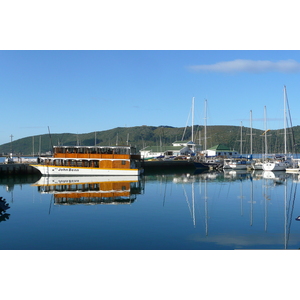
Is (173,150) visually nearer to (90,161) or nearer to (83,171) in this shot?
(90,161)

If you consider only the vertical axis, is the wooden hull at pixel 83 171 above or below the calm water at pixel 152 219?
above

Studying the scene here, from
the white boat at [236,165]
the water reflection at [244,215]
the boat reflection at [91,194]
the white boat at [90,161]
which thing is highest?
the white boat at [90,161]

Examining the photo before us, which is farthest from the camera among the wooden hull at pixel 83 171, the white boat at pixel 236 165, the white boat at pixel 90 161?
the white boat at pixel 236 165

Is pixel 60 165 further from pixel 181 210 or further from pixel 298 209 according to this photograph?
pixel 298 209

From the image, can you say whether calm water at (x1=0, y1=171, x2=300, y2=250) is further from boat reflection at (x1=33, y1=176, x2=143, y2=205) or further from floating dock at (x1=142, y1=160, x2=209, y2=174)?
floating dock at (x1=142, y1=160, x2=209, y2=174)

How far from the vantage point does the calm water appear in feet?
60.2

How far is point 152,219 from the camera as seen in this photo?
963 inches

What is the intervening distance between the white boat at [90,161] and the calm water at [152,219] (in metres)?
19.0

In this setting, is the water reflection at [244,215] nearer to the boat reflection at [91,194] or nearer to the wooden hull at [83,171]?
the boat reflection at [91,194]

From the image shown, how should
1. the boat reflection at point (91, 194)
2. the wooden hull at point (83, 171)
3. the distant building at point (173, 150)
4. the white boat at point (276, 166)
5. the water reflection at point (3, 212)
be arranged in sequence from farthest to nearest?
1. the distant building at point (173, 150)
2. the white boat at point (276, 166)
3. the wooden hull at point (83, 171)
4. the boat reflection at point (91, 194)
5. the water reflection at point (3, 212)

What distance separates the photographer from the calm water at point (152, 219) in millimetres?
18344

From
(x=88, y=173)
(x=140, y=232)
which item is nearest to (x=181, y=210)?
(x=140, y=232)

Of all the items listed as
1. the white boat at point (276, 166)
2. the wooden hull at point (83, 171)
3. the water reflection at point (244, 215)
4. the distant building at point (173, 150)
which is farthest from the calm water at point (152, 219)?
the distant building at point (173, 150)

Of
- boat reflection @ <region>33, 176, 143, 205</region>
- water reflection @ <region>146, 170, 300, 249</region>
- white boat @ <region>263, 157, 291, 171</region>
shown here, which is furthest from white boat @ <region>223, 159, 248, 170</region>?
boat reflection @ <region>33, 176, 143, 205</region>
